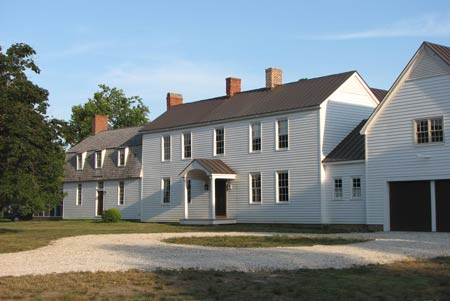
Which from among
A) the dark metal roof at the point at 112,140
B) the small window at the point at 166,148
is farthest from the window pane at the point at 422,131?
the dark metal roof at the point at 112,140

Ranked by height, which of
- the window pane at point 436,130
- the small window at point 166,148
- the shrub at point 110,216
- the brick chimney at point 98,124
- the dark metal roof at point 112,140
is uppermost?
the brick chimney at point 98,124

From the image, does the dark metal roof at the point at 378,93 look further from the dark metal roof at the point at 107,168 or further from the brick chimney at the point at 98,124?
the brick chimney at the point at 98,124

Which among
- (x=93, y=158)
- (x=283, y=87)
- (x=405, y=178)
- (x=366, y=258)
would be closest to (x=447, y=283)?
(x=366, y=258)

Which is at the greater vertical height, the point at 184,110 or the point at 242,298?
the point at 184,110

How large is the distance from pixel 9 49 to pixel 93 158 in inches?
995

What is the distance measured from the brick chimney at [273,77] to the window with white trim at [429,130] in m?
12.7

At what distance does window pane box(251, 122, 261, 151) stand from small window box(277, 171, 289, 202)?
2.33 meters

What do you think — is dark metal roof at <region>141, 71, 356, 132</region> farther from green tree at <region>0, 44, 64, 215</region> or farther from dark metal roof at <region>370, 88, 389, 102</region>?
green tree at <region>0, 44, 64, 215</region>

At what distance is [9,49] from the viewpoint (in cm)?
2469

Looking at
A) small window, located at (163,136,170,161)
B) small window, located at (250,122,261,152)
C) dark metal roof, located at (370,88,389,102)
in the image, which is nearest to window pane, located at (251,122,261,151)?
small window, located at (250,122,261,152)

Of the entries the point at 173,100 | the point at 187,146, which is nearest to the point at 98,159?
the point at 173,100

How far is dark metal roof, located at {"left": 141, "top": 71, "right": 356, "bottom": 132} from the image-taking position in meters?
33.5

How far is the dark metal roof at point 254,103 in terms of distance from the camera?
33531mm

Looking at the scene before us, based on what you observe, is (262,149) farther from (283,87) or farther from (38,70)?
(38,70)
